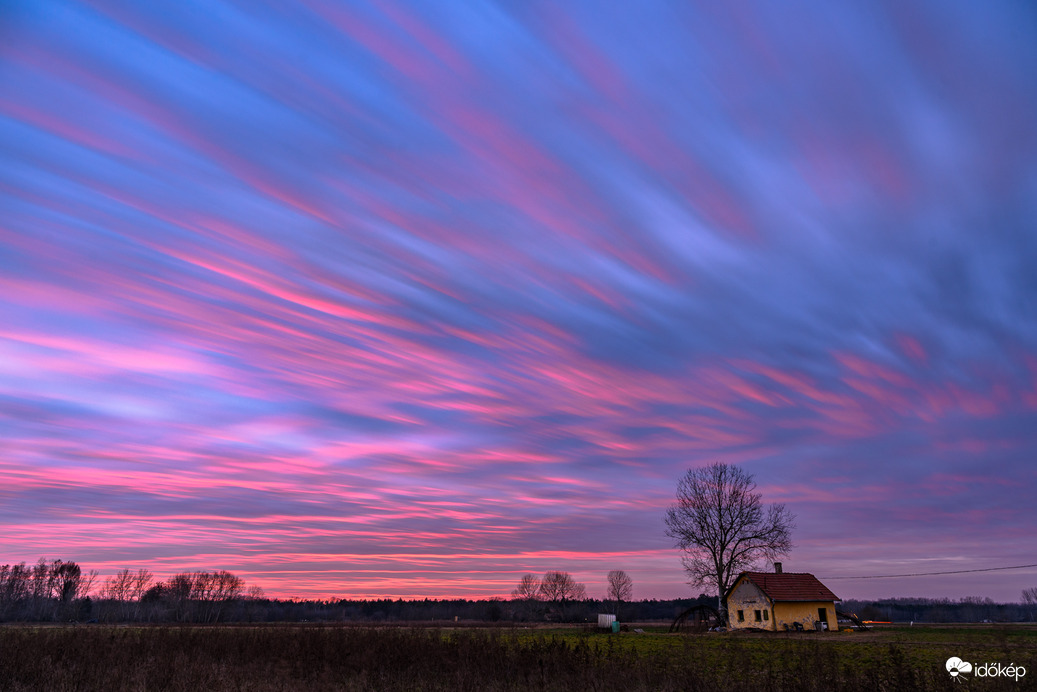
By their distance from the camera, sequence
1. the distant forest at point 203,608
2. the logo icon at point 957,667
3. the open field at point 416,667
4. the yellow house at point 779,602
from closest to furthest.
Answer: the open field at point 416,667
the logo icon at point 957,667
the yellow house at point 779,602
the distant forest at point 203,608

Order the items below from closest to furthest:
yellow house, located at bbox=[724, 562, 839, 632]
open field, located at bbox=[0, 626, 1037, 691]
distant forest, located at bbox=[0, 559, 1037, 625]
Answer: open field, located at bbox=[0, 626, 1037, 691], yellow house, located at bbox=[724, 562, 839, 632], distant forest, located at bbox=[0, 559, 1037, 625]

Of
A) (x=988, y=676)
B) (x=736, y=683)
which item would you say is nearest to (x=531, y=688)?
(x=736, y=683)

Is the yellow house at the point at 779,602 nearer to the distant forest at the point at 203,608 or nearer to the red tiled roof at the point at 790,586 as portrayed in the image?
the red tiled roof at the point at 790,586

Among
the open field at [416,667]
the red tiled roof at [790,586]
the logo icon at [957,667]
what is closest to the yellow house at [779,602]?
the red tiled roof at [790,586]

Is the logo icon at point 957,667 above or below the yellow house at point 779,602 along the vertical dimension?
above

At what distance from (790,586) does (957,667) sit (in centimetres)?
4232

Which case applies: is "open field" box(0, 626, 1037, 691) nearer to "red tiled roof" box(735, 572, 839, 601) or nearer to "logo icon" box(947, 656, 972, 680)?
"logo icon" box(947, 656, 972, 680)

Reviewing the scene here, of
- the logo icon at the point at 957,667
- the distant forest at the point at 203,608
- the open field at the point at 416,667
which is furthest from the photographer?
the distant forest at the point at 203,608

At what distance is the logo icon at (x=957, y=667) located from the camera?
1999 centimetres

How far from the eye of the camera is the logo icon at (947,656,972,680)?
1999 cm

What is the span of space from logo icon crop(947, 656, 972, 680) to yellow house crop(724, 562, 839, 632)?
3657cm

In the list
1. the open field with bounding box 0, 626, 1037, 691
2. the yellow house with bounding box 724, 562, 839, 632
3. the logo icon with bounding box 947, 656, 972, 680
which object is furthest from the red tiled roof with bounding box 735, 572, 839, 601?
the logo icon with bounding box 947, 656, 972, 680

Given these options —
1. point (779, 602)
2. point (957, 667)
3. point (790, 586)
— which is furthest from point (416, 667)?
point (790, 586)

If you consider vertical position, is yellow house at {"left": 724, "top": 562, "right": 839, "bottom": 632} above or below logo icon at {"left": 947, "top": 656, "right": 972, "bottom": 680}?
below
